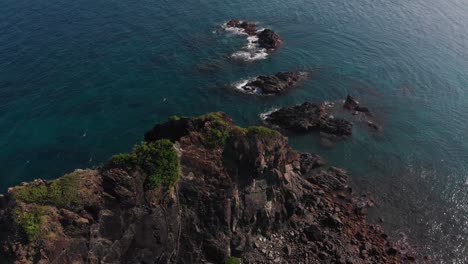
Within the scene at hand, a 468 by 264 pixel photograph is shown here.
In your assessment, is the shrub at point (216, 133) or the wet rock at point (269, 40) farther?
the wet rock at point (269, 40)

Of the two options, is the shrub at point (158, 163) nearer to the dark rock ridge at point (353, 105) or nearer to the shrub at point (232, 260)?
the shrub at point (232, 260)

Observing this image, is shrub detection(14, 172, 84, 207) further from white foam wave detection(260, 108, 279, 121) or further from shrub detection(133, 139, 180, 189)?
white foam wave detection(260, 108, 279, 121)

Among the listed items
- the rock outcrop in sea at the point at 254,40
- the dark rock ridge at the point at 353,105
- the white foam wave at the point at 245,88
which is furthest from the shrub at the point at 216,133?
the rock outcrop in sea at the point at 254,40

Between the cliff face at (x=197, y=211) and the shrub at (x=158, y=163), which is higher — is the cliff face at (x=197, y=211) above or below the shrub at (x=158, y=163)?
below

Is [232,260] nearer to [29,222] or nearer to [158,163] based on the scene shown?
[158,163]

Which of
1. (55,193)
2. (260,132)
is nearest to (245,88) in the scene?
(260,132)

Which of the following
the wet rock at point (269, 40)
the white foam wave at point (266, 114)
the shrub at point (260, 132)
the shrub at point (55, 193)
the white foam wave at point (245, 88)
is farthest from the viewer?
the wet rock at point (269, 40)

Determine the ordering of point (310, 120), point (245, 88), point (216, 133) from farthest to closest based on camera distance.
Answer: point (245, 88), point (310, 120), point (216, 133)
